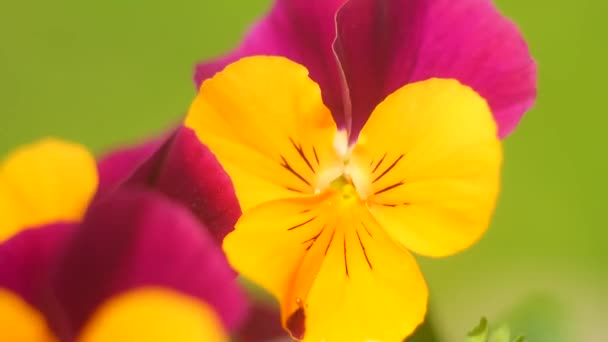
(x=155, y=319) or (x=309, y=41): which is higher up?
(x=309, y=41)

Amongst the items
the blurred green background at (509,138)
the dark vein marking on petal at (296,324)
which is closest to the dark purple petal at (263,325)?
the dark vein marking on petal at (296,324)

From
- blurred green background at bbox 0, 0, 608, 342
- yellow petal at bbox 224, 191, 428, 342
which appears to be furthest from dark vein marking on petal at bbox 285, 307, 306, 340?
blurred green background at bbox 0, 0, 608, 342

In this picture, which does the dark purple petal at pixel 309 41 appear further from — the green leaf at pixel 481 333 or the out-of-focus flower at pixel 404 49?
the green leaf at pixel 481 333

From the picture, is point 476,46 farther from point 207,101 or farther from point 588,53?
point 588,53

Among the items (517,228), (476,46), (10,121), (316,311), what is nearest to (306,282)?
(316,311)

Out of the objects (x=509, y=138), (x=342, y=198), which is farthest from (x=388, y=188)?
(x=509, y=138)

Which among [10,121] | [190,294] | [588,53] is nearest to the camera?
[190,294]

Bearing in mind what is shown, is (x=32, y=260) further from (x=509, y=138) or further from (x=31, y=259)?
(x=509, y=138)
